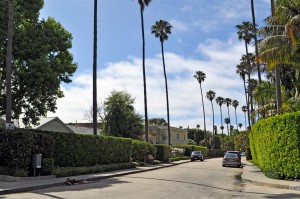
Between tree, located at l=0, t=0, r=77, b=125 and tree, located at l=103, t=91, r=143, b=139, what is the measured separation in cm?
2486

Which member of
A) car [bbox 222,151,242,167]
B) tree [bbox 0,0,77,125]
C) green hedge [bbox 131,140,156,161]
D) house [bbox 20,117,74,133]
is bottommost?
car [bbox 222,151,242,167]

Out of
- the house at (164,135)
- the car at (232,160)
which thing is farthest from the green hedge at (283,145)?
the house at (164,135)

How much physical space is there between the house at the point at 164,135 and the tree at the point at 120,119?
26.9 m

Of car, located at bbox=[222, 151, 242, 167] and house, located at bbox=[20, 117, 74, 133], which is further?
house, located at bbox=[20, 117, 74, 133]

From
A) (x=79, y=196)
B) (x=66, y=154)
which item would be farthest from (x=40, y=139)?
(x=79, y=196)

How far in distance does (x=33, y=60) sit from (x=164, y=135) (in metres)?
69.4

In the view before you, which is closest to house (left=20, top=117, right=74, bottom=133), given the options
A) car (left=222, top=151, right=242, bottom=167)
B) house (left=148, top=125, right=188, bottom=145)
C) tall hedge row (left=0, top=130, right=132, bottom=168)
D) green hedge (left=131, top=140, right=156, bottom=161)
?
green hedge (left=131, top=140, right=156, bottom=161)

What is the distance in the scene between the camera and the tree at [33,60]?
25.7m

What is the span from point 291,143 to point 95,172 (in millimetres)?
13122

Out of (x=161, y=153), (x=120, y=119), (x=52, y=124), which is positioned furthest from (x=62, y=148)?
(x=120, y=119)

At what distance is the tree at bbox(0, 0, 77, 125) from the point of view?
2569 cm

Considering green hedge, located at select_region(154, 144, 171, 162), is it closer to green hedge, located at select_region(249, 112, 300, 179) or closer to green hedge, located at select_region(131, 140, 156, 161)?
green hedge, located at select_region(131, 140, 156, 161)

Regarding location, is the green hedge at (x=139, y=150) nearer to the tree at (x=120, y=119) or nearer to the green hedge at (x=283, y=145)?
the tree at (x=120, y=119)

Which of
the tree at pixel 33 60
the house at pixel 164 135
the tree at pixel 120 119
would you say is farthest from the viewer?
the house at pixel 164 135
